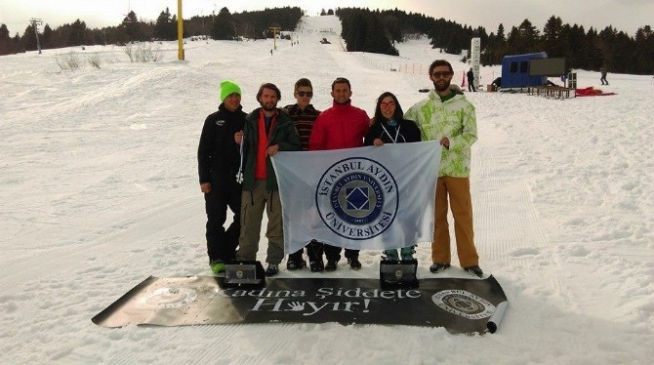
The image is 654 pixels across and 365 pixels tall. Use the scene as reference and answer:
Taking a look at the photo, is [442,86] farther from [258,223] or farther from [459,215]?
[258,223]

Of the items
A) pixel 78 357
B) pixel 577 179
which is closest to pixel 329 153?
pixel 78 357

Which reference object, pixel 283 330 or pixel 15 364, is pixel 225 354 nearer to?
pixel 283 330

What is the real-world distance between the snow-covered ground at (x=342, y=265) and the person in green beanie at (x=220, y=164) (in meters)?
0.32

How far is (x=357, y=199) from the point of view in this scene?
4.65 meters

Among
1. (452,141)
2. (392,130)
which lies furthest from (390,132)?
(452,141)

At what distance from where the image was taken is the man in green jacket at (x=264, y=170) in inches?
180

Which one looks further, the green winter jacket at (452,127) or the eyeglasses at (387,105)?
the green winter jacket at (452,127)

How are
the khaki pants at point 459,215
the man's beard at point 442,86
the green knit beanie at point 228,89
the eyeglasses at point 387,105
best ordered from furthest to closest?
the green knit beanie at point 228,89, the khaki pants at point 459,215, the man's beard at point 442,86, the eyeglasses at point 387,105

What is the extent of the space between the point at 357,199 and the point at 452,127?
1.12m

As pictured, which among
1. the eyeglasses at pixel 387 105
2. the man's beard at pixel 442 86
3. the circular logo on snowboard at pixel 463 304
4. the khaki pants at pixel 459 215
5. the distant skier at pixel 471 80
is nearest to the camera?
the circular logo on snowboard at pixel 463 304

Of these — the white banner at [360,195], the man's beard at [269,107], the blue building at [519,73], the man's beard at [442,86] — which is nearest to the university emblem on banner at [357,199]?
the white banner at [360,195]

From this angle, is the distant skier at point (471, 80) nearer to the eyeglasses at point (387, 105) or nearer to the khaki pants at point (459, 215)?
the khaki pants at point (459, 215)

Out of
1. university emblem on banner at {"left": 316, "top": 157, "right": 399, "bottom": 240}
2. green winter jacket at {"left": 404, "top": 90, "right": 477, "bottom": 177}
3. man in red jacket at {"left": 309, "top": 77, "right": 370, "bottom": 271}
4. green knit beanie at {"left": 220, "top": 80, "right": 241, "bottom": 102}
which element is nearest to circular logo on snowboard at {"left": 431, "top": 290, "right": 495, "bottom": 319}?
university emblem on banner at {"left": 316, "top": 157, "right": 399, "bottom": 240}

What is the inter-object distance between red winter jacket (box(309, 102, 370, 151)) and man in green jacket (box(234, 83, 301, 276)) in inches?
8.2
